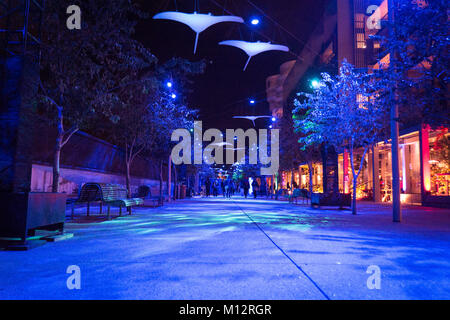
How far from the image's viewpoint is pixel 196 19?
2819 centimetres

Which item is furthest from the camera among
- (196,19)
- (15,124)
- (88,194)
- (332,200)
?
(196,19)

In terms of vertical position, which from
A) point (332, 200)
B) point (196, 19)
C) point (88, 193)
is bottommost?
point (332, 200)

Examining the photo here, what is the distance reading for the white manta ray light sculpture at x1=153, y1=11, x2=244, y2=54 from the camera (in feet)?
87.1

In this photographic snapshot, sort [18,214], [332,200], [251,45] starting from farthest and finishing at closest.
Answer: [251,45]
[332,200]
[18,214]

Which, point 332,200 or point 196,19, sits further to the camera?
point 196,19

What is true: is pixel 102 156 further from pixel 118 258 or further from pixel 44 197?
pixel 118 258

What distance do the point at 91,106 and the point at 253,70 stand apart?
49.5m

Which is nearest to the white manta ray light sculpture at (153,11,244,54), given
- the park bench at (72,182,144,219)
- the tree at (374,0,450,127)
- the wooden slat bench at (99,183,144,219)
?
the wooden slat bench at (99,183,144,219)

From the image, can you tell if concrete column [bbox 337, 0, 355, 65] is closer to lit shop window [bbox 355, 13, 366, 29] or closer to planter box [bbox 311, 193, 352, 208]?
lit shop window [bbox 355, 13, 366, 29]

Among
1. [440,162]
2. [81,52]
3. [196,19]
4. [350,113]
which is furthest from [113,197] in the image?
[196,19]

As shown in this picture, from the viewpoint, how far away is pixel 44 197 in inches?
247

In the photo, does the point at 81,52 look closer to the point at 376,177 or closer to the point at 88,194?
the point at 88,194

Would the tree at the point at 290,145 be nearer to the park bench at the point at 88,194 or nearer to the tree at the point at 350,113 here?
the tree at the point at 350,113
